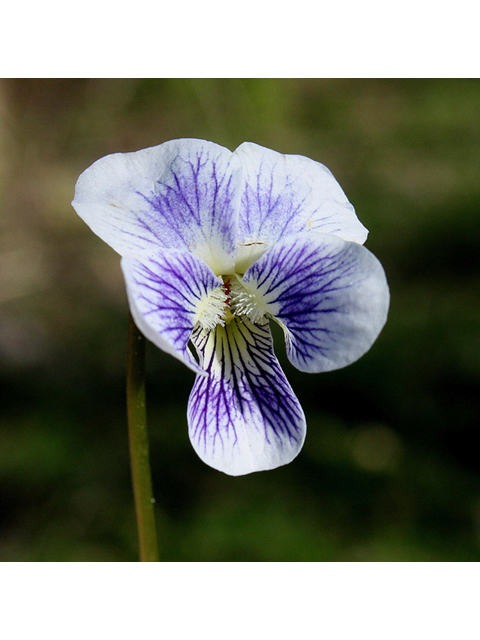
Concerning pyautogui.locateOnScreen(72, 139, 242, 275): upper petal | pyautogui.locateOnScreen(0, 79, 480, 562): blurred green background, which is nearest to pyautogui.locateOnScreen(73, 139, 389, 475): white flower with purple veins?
pyautogui.locateOnScreen(72, 139, 242, 275): upper petal

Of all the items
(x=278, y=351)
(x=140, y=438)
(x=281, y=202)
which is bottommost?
(x=278, y=351)

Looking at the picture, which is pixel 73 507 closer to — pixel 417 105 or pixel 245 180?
pixel 245 180

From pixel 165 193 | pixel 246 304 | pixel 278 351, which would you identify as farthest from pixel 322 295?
pixel 278 351

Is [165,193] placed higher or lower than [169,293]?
higher

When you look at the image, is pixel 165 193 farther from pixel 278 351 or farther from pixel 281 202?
pixel 278 351

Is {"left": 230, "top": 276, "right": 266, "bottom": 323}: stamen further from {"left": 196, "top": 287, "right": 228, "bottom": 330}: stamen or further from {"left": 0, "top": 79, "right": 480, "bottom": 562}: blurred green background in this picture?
{"left": 0, "top": 79, "right": 480, "bottom": 562}: blurred green background

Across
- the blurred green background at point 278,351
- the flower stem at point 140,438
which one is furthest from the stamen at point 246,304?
the blurred green background at point 278,351
